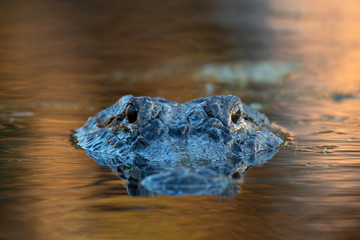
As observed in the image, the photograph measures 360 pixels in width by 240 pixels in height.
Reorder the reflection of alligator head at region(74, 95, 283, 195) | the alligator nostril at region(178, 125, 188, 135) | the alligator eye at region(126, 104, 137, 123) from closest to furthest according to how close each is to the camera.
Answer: the reflection of alligator head at region(74, 95, 283, 195) < the alligator nostril at region(178, 125, 188, 135) < the alligator eye at region(126, 104, 137, 123)

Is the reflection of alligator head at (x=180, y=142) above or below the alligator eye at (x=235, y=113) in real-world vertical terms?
below

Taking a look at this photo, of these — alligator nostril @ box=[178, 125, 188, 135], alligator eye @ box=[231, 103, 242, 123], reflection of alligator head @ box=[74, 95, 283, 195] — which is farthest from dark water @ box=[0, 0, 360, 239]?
alligator nostril @ box=[178, 125, 188, 135]

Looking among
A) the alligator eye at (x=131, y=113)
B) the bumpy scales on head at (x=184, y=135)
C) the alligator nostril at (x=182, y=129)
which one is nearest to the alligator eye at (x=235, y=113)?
the bumpy scales on head at (x=184, y=135)

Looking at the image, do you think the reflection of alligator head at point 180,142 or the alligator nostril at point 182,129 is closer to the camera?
the reflection of alligator head at point 180,142

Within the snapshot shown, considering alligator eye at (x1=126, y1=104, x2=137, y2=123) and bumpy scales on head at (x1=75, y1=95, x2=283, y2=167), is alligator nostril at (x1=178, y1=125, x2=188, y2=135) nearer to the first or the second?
bumpy scales on head at (x1=75, y1=95, x2=283, y2=167)

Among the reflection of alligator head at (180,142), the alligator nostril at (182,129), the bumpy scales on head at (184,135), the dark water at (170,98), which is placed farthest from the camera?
the alligator nostril at (182,129)

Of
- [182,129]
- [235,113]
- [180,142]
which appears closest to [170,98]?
[235,113]

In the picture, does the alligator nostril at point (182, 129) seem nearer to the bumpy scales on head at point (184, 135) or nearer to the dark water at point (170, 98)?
the bumpy scales on head at point (184, 135)

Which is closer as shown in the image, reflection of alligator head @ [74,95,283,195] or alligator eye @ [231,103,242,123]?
reflection of alligator head @ [74,95,283,195]
